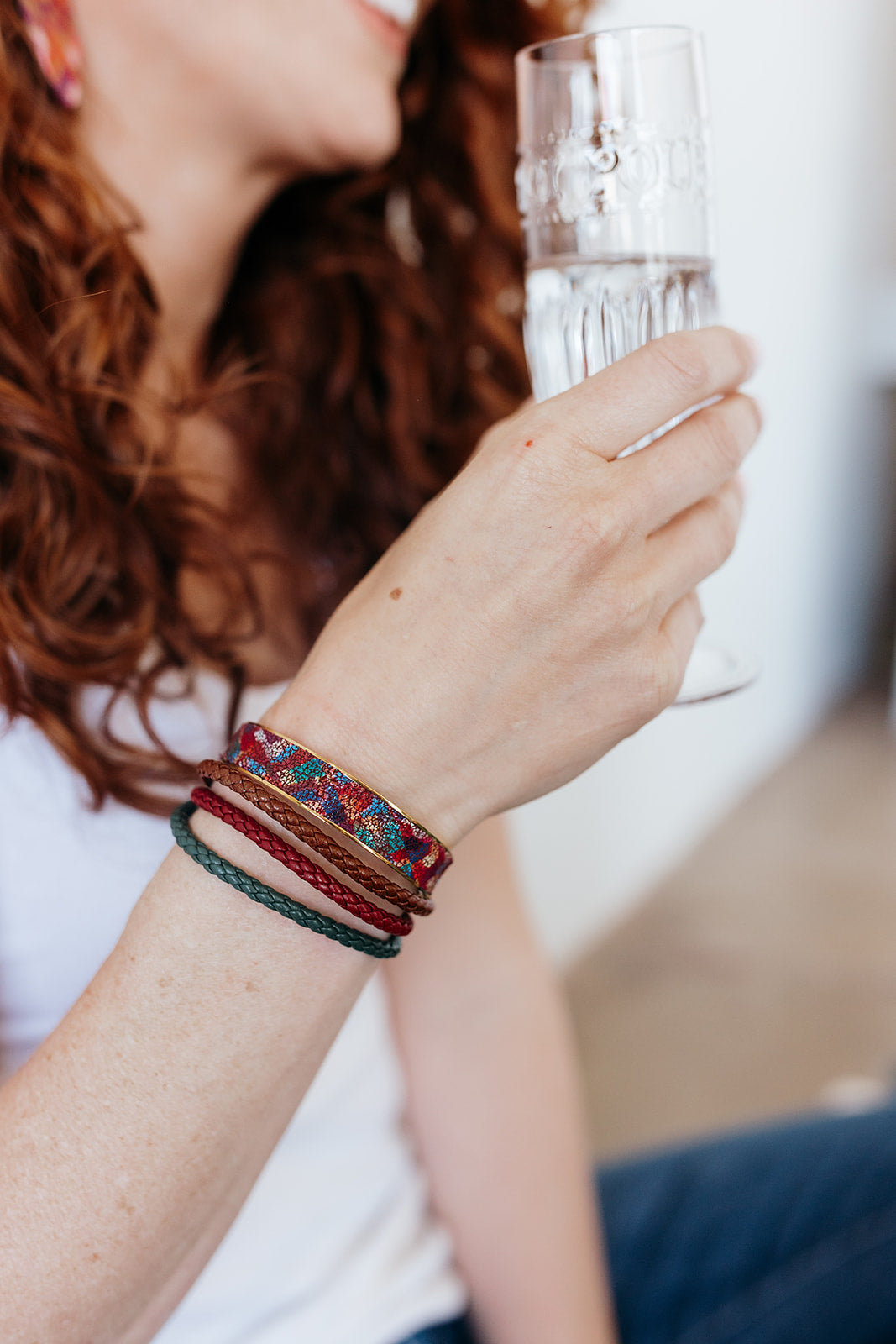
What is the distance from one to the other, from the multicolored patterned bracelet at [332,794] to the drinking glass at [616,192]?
0.57ft

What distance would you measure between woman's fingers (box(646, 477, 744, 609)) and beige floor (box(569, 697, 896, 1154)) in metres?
1.34

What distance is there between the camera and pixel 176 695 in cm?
67

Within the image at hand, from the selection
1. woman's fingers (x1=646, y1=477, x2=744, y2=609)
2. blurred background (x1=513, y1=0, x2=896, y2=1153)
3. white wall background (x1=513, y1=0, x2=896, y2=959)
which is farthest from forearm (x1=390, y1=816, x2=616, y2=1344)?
white wall background (x1=513, y1=0, x2=896, y2=959)

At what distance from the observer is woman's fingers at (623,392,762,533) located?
1.47ft

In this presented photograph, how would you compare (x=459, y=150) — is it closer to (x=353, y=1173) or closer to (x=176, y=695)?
(x=176, y=695)

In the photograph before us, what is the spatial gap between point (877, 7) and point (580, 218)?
2950mm

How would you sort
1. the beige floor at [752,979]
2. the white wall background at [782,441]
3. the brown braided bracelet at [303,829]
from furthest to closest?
the white wall background at [782,441], the beige floor at [752,979], the brown braided bracelet at [303,829]

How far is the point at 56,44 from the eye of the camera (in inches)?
26.4

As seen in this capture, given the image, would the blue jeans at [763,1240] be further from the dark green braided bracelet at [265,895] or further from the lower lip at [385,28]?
the lower lip at [385,28]

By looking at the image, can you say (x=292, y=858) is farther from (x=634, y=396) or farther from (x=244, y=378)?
(x=244, y=378)

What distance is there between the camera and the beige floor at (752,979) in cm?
168

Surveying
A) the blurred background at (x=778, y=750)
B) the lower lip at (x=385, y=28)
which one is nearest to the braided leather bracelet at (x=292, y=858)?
the lower lip at (x=385, y=28)

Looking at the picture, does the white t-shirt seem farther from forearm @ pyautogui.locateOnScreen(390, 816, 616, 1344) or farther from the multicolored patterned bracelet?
the multicolored patterned bracelet

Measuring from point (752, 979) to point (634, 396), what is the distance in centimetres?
171
